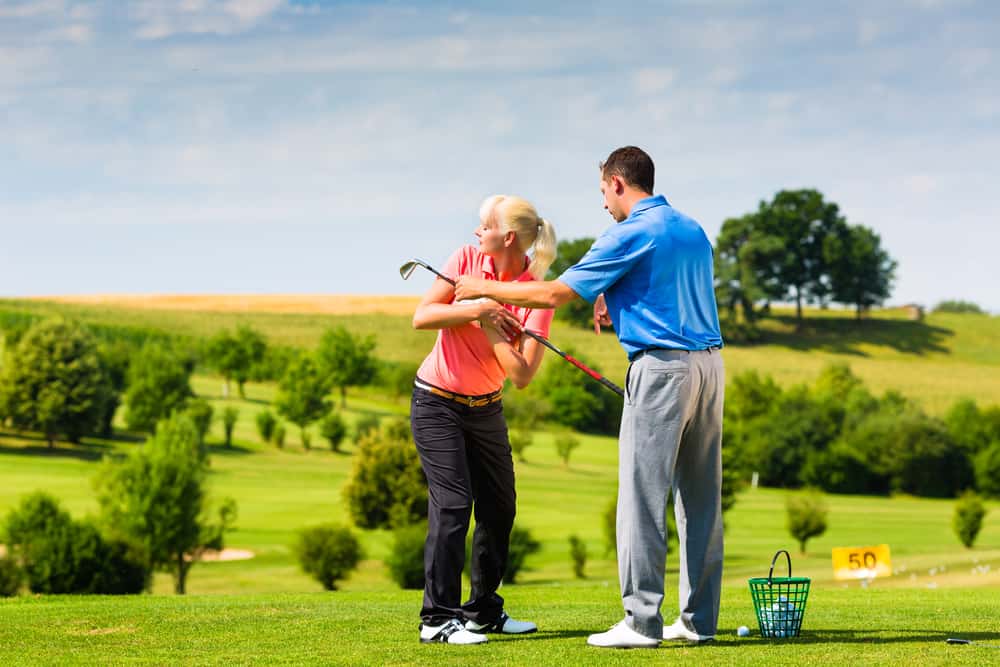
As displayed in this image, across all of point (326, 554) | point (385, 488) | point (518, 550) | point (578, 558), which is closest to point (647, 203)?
point (326, 554)

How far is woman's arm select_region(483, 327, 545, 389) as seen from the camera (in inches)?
267

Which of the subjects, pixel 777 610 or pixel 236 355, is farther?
pixel 236 355

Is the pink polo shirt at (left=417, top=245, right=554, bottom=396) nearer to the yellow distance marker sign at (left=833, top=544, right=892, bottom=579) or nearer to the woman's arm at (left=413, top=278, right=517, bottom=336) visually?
the woman's arm at (left=413, top=278, right=517, bottom=336)

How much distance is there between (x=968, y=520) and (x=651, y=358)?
43.7 meters

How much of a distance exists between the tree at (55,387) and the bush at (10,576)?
1484 inches

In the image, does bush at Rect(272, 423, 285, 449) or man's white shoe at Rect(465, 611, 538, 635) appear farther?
bush at Rect(272, 423, 285, 449)

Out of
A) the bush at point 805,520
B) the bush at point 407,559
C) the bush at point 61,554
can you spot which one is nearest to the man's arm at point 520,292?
the bush at point 407,559

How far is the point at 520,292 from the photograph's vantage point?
645cm

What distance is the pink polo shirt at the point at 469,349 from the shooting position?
6.96 m

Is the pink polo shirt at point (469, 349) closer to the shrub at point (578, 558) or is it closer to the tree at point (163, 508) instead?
the shrub at point (578, 558)

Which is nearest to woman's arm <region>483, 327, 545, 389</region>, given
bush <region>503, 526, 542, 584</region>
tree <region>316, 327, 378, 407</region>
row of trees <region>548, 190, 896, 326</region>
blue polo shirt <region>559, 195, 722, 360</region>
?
blue polo shirt <region>559, 195, 722, 360</region>

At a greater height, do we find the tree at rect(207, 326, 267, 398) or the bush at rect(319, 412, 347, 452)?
the tree at rect(207, 326, 267, 398)

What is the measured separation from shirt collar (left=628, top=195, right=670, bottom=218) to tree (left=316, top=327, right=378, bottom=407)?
8455cm

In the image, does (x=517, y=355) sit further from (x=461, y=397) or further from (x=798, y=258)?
(x=798, y=258)
